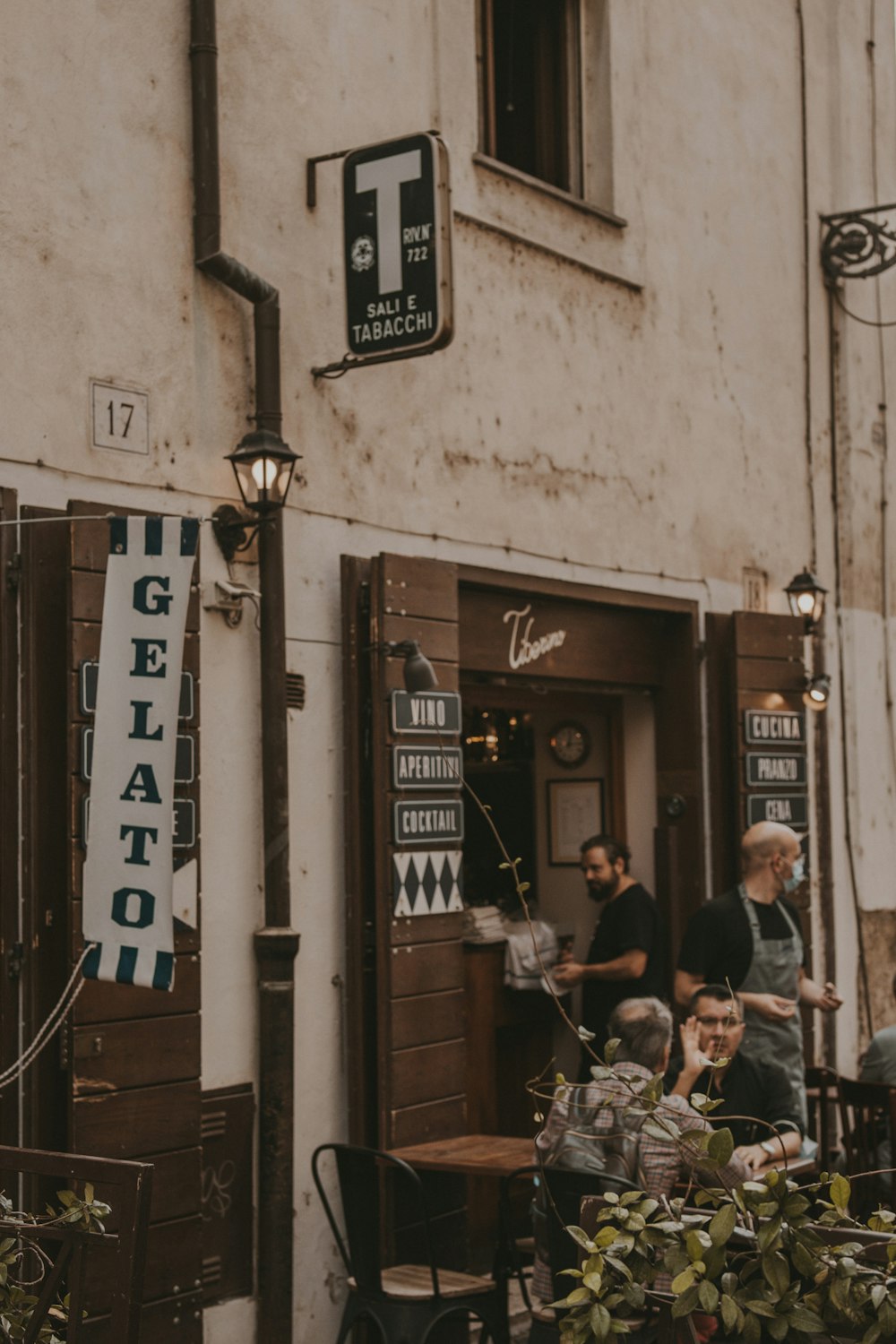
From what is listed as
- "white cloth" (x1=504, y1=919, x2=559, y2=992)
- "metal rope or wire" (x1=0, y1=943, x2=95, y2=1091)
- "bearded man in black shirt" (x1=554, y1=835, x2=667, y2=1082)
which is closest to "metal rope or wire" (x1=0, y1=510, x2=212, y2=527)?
"metal rope or wire" (x1=0, y1=943, x2=95, y2=1091)

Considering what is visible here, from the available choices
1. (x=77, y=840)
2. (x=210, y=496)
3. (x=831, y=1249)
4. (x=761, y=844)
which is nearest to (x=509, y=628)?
(x=761, y=844)

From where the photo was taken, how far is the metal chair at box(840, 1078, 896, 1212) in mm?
6688

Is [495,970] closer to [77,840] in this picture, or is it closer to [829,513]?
[77,840]

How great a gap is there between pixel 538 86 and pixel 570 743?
3189 mm

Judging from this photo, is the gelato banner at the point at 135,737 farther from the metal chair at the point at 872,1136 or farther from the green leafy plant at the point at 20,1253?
the metal chair at the point at 872,1136

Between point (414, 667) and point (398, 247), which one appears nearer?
point (398, 247)

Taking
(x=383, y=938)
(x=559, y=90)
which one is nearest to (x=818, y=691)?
(x=559, y=90)

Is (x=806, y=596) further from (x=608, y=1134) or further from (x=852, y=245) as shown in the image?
(x=608, y=1134)

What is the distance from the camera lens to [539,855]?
8.78 m

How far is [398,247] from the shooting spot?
6.40m

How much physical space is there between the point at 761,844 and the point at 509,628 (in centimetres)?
141

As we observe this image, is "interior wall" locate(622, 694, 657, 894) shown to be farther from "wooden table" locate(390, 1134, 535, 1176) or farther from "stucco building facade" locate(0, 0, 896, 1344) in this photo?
"wooden table" locate(390, 1134, 535, 1176)

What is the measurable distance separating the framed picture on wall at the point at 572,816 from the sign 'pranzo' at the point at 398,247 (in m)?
3.11

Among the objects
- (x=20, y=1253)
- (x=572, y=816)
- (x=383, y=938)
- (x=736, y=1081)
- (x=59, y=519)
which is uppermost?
(x=59, y=519)
